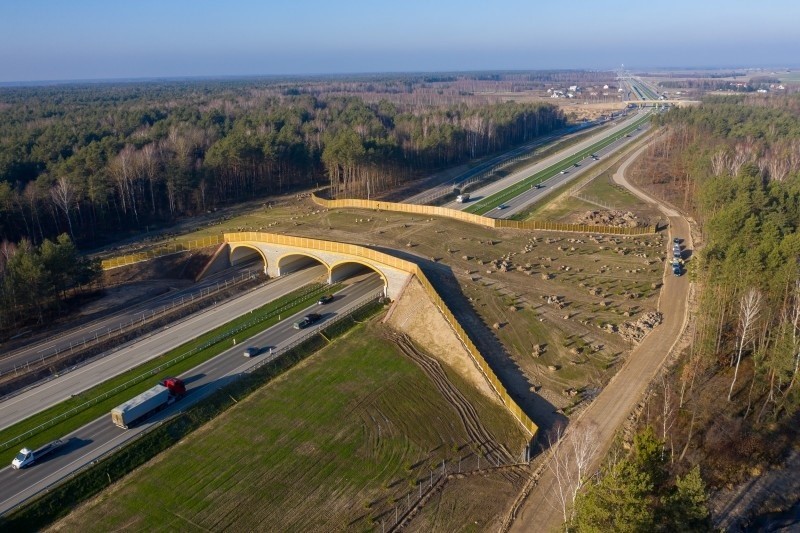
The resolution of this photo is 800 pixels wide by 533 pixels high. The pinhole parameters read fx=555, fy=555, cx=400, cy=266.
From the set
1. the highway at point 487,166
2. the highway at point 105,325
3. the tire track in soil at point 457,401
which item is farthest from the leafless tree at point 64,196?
the tire track in soil at point 457,401

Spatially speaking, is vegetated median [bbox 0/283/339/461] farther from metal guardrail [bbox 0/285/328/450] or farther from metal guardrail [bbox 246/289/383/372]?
metal guardrail [bbox 246/289/383/372]

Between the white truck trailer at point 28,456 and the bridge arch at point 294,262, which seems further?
the bridge arch at point 294,262

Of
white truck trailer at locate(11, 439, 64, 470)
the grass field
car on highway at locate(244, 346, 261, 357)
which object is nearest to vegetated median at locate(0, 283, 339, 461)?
white truck trailer at locate(11, 439, 64, 470)

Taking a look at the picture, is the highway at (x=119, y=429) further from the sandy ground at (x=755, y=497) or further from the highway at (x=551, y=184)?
the highway at (x=551, y=184)

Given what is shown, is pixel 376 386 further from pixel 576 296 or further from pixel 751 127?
pixel 751 127

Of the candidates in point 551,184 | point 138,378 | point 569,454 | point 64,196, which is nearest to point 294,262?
point 138,378

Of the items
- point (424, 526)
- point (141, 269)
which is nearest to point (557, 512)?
point (424, 526)
